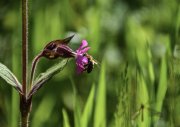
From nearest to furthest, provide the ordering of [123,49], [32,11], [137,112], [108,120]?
[137,112]
[108,120]
[32,11]
[123,49]

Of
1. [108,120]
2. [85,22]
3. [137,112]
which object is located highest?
[85,22]

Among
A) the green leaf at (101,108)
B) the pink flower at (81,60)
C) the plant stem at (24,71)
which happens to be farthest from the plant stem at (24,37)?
the green leaf at (101,108)

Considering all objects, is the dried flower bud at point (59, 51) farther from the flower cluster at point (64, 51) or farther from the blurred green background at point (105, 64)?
the blurred green background at point (105, 64)

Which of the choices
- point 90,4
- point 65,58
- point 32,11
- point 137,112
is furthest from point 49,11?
point 137,112

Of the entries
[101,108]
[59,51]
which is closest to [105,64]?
[101,108]

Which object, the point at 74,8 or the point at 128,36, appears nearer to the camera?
the point at 128,36

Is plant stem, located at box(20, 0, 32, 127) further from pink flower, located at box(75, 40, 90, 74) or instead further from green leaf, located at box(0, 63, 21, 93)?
pink flower, located at box(75, 40, 90, 74)

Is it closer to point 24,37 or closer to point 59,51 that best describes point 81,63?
point 59,51

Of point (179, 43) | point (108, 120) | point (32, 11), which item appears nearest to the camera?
point (179, 43)

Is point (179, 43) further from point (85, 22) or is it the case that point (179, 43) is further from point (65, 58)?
point (85, 22)
